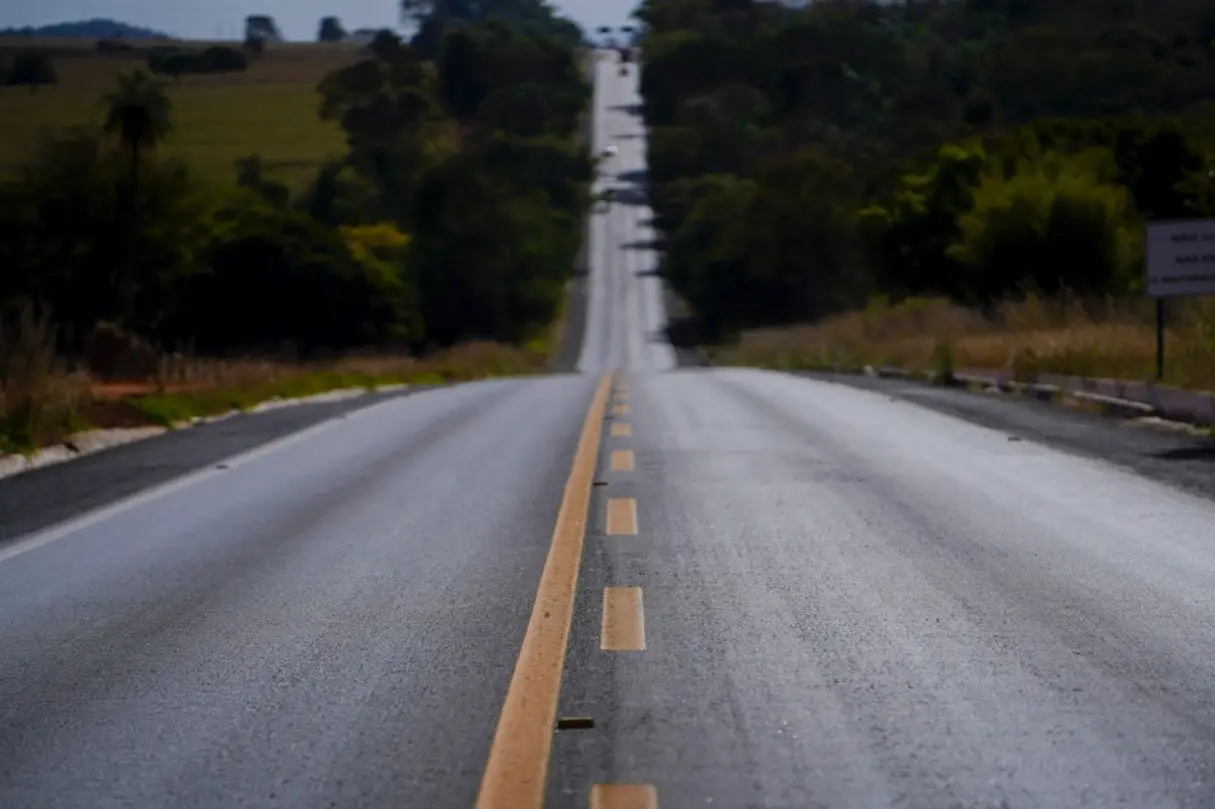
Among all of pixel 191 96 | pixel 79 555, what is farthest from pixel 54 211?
pixel 79 555

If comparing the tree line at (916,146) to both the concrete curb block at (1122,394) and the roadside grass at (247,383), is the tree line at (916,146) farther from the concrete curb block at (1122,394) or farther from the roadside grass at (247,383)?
the roadside grass at (247,383)

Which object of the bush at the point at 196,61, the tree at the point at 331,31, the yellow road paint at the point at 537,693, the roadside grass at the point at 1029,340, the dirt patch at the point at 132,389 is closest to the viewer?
the yellow road paint at the point at 537,693

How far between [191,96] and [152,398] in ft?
139

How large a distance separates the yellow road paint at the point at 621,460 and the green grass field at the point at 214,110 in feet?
→ 116

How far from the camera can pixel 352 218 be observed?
10106cm

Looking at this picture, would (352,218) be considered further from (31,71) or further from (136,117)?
(136,117)

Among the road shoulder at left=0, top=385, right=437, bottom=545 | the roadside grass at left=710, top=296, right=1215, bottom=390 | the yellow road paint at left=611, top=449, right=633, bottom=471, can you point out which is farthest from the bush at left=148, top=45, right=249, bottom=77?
the yellow road paint at left=611, top=449, right=633, bottom=471

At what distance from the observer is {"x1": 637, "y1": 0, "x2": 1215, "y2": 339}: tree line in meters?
48.2

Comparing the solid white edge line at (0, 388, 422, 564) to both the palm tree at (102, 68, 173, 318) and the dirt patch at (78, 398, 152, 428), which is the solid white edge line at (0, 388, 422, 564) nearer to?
the dirt patch at (78, 398, 152, 428)

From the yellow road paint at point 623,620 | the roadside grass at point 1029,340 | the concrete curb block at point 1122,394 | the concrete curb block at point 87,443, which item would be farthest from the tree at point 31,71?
the yellow road paint at point 623,620

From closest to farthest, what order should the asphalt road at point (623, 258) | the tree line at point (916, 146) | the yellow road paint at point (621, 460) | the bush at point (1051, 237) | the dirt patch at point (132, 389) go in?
the yellow road paint at point (621, 460)
the dirt patch at point (132, 389)
the bush at point (1051, 237)
the tree line at point (916, 146)
the asphalt road at point (623, 258)

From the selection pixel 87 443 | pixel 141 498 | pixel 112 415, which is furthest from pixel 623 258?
pixel 141 498

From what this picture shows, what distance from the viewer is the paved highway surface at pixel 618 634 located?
530 cm

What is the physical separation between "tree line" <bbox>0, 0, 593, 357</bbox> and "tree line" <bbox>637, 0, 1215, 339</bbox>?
1031 cm
